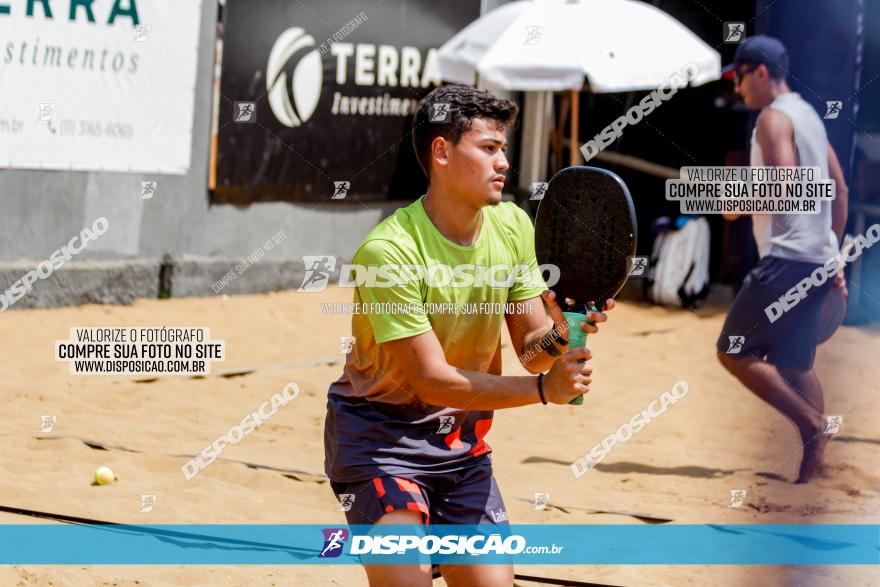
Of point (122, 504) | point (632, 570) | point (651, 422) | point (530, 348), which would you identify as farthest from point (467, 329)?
point (651, 422)

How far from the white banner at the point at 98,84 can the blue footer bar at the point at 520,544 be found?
4.74 metres

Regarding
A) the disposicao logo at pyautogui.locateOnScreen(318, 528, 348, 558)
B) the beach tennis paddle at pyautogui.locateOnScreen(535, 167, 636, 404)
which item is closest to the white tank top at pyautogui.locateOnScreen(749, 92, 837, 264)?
the disposicao logo at pyautogui.locateOnScreen(318, 528, 348, 558)

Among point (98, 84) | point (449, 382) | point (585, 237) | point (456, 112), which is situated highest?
point (98, 84)

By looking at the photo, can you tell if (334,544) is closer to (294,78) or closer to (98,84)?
(98,84)

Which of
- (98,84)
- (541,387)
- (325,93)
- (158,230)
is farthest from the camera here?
(325,93)

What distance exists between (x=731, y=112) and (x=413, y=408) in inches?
368

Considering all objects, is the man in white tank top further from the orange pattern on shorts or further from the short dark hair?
the short dark hair

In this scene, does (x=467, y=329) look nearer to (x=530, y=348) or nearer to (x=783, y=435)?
(x=530, y=348)

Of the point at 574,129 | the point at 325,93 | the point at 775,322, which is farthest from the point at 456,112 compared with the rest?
the point at 574,129

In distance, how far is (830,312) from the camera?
6375mm

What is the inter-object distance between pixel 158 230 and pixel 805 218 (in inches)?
213

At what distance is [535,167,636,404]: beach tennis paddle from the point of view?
3.50 metres

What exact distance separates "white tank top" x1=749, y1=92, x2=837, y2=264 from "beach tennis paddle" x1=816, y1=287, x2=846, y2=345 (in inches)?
7.6

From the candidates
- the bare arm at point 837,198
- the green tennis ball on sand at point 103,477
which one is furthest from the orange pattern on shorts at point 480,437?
the bare arm at point 837,198
